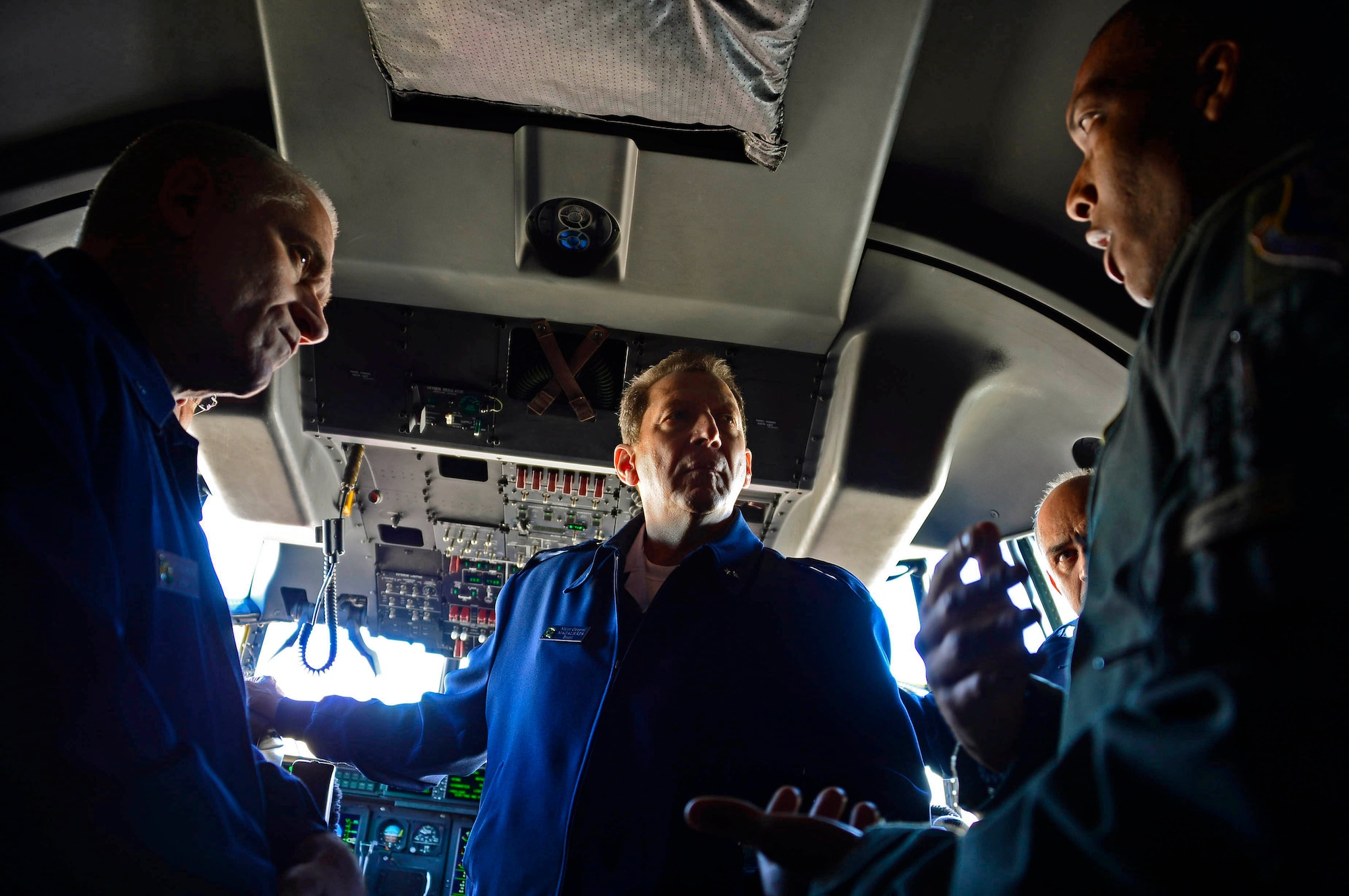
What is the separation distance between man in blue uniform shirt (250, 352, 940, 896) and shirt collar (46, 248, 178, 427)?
885mm

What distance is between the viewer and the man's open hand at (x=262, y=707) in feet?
5.59

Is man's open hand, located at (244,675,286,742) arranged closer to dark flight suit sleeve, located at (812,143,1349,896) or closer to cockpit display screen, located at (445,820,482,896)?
dark flight suit sleeve, located at (812,143,1349,896)

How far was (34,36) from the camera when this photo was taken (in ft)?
5.57

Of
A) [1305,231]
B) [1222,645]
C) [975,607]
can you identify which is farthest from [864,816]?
[1305,231]

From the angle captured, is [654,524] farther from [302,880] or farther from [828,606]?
[302,880]

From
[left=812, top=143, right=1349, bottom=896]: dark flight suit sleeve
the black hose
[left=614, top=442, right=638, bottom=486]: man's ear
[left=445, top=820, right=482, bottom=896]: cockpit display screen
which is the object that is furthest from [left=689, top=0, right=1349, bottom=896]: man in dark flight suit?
[left=445, top=820, right=482, bottom=896]: cockpit display screen

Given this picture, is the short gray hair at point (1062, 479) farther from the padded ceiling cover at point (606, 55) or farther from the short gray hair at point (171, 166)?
the short gray hair at point (171, 166)

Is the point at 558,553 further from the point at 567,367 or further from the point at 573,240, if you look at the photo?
the point at 573,240

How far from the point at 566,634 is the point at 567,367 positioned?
98 cm

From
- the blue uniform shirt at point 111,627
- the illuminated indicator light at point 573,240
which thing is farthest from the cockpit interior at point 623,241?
the blue uniform shirt at point 111,627

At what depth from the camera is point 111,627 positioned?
89 centimetres

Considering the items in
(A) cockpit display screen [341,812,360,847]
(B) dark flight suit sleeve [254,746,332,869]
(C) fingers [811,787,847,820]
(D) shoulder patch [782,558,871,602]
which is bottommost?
(A) cockpit display screen [341,812,360,847]

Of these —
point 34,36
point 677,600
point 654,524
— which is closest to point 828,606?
point 677,600

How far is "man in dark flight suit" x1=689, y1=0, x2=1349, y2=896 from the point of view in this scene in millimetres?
449
